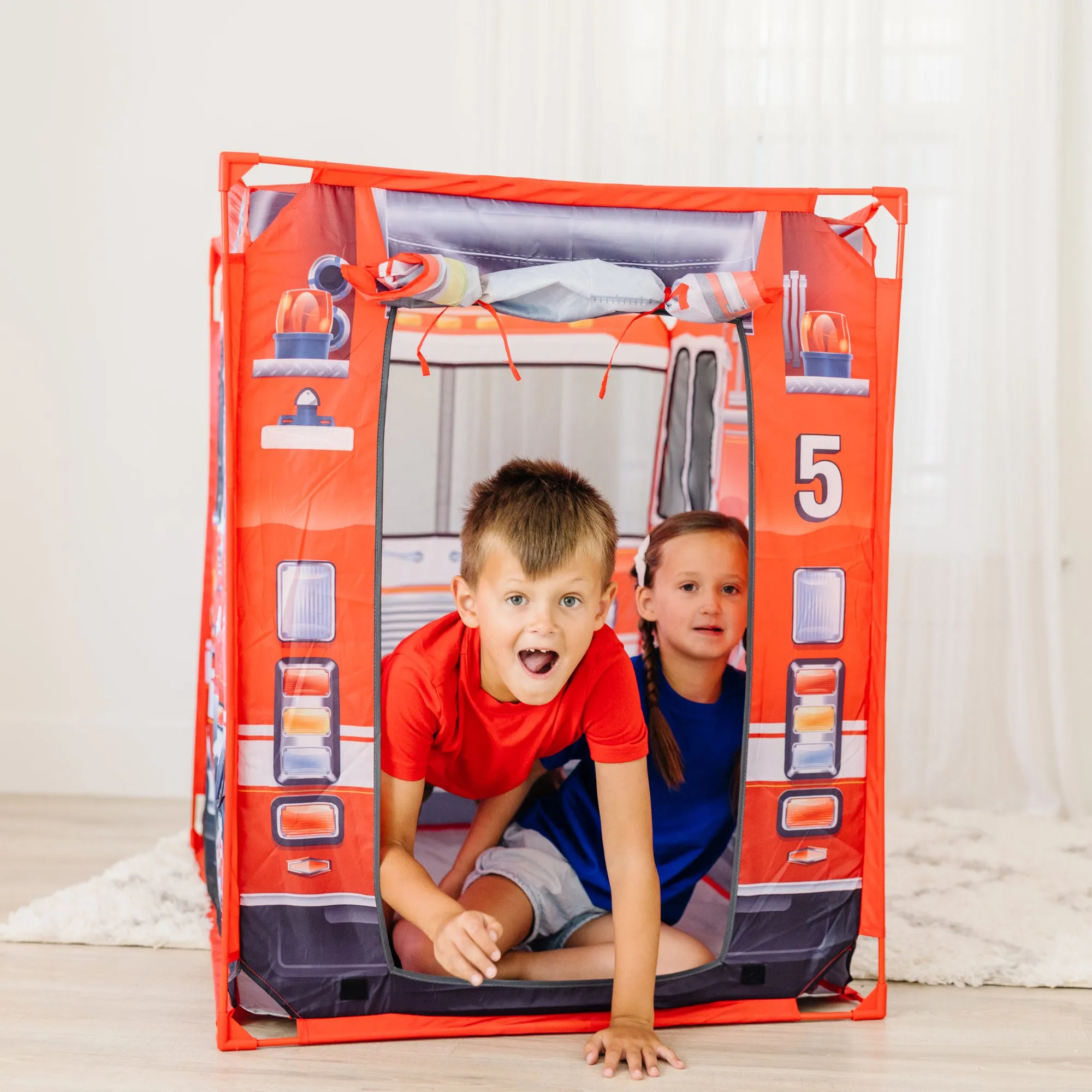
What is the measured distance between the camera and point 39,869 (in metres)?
2.11

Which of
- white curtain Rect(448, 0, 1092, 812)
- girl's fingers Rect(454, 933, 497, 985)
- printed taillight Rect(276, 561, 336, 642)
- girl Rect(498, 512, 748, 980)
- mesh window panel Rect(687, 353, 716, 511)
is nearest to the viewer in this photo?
girl's fingers Rect(454, 933, 497, 985)

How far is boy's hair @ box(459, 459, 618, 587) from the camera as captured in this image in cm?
141

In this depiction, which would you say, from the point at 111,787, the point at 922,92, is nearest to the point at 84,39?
the point at 111,787

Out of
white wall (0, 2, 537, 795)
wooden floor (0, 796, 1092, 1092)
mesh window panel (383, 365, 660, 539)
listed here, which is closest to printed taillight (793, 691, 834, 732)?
wooden floor (0, 796, 1092, 1092)

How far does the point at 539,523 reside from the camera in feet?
4.67

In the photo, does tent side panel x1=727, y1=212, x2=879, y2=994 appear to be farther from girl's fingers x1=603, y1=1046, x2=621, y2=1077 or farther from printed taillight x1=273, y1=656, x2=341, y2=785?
printed taillight x1=273, y1=656, x2=341, y2=785

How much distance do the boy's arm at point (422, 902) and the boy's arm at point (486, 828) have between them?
0.96 feet

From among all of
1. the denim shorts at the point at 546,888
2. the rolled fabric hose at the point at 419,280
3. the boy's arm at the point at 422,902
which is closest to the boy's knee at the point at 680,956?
the denim shorts at the point at 546,888

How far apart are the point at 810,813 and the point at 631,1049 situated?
1.30ft

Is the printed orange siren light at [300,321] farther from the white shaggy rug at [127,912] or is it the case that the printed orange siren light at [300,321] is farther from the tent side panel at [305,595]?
the white shaggy rug at [127,912]

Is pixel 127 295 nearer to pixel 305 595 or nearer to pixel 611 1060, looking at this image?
pixel 305 595

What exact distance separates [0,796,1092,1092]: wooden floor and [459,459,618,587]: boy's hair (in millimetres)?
612

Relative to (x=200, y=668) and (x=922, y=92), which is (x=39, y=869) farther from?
(x=922, y=92)

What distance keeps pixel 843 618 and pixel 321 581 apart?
70cm
